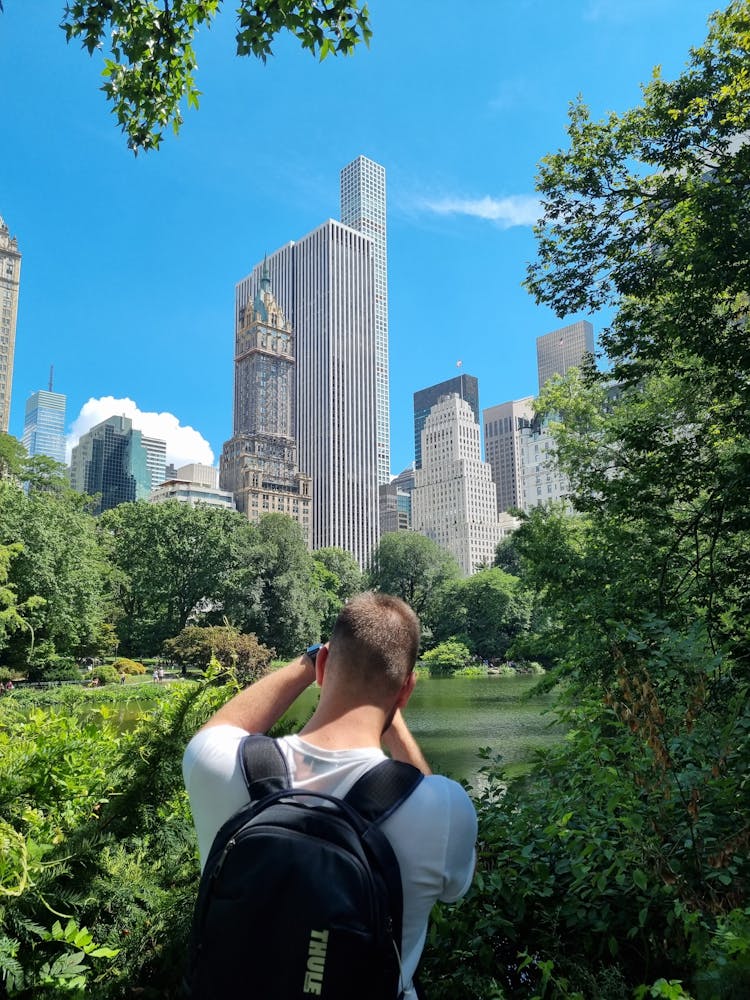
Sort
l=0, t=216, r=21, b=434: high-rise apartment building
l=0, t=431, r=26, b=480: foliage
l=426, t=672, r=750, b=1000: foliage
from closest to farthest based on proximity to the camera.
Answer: l=426, t=672, r=750, b=1000: foliage → l=0, t=431, r=26, b=480: foliage → l=0, t=216, r=21, b=434: high-rise apartment building

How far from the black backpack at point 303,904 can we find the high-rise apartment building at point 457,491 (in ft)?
379

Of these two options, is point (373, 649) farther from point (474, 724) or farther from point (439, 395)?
point (439, 395)

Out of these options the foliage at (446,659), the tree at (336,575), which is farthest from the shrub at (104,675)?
the foliage at (446,659)

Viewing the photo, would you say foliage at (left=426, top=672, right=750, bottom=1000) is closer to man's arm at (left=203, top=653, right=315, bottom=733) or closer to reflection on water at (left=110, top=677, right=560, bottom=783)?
man's arm at (left=203, top=653, right=315, bottom=733)

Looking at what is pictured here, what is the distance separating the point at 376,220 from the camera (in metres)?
188

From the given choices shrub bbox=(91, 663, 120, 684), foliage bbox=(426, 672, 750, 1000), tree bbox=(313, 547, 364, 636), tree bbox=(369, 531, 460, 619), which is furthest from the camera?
tree bbox=(369, 531, 460, 619)

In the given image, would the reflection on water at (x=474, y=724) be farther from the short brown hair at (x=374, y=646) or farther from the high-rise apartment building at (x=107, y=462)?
the high-rise apartment building at (x=107, y=462)

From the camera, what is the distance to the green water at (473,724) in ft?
45.8

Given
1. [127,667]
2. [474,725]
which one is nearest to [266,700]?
[474,725]

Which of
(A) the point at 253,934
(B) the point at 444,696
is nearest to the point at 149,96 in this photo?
(A) the point at 253,934

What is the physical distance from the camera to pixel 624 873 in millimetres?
2230

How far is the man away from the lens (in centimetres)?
121

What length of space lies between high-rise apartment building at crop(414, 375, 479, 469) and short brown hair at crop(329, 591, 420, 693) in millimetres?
167373

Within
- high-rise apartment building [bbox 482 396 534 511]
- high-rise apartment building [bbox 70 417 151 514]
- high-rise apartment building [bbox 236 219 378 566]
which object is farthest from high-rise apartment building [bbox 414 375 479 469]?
high-rise apartment building [bbox 70 417 151 514]
